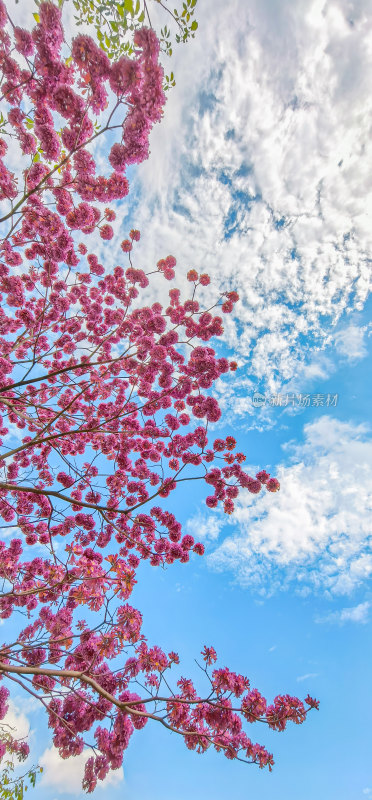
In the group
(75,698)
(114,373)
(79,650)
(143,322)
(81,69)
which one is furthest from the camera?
(114,373)

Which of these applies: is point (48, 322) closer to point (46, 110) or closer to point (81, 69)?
point (46, 110)

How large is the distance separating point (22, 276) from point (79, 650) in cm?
854

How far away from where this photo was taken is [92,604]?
410 centimetres

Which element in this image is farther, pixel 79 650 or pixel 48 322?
pixel 48 322

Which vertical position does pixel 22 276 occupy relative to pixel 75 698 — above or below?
above

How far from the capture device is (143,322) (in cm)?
692

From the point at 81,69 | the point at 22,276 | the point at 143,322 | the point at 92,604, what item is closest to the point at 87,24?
the point at 81,69

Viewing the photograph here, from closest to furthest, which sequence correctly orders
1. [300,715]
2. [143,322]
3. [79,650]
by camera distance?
[300,715], [79,650], [143,322]

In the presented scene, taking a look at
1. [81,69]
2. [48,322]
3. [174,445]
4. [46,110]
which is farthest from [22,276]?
[174,445]

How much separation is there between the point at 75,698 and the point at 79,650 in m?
0.52

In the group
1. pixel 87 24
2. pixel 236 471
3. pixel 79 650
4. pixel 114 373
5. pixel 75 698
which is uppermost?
pixel 87 24

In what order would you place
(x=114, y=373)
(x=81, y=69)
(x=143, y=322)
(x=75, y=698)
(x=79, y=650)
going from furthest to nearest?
(x=114, y=373), (x=143, y=322), (x=79, y=650), (x=75, y=698), (x=81, y=69)

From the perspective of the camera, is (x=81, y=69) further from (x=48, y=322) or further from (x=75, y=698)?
(x=75, y=698)

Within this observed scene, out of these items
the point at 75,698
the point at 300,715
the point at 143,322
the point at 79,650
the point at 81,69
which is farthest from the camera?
the point at 143,322
